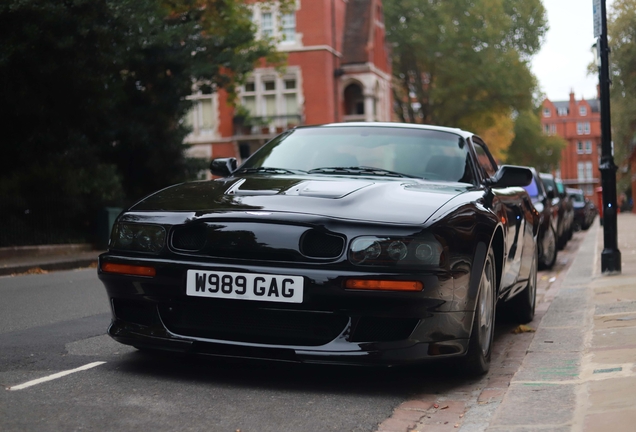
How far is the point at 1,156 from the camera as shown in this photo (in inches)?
738

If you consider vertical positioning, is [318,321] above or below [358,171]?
below

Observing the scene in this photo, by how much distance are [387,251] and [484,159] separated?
9.37 ft

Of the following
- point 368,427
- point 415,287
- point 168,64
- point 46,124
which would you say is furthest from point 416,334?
point 168,64

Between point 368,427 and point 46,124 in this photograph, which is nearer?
point 368,427

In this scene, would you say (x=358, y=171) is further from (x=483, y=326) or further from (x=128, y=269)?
(x=128, y=269)

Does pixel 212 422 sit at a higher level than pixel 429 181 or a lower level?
lower

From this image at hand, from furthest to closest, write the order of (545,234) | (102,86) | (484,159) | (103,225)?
(103,225) → (102,86) → (545,234) → (484,159)

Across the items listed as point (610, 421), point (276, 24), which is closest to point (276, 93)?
point (276, 24)

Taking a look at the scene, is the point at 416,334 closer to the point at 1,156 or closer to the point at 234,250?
the point at 234,250

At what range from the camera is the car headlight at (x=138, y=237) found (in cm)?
482

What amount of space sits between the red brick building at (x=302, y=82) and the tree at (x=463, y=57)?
467 centimetres

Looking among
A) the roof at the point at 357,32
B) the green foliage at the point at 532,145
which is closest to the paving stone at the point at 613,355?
the roof at the point at 357,32

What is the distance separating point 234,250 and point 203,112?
47311 mm

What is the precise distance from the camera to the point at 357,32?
51906 millimetres
